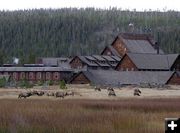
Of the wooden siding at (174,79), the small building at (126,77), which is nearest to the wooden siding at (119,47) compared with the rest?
the small building at (126,77)

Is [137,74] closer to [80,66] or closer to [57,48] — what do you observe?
[80,66]

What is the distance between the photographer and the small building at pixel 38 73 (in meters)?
92.6

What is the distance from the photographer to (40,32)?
196625 millimetres

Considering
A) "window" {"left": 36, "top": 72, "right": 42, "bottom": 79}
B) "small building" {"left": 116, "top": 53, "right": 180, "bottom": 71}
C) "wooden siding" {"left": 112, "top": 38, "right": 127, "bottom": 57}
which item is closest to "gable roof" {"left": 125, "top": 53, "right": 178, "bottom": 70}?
"small building" {"left": 116, "top": 53, "right": 180, "bottom": 71}

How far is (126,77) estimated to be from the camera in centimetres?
7838

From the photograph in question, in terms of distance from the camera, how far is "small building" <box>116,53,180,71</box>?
282 feet

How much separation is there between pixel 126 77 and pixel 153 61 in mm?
10590

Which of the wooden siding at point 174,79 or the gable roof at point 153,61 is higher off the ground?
the gable roof at point 153,61

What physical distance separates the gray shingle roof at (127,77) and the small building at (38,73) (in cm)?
1244

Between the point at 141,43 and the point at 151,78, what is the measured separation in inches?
1216

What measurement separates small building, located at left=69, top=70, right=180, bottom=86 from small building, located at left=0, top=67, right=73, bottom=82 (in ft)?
A: 39.0

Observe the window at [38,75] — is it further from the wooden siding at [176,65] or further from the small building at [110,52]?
A: the small building at [110,52]

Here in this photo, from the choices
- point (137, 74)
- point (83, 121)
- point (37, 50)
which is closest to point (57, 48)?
point (37, 50)

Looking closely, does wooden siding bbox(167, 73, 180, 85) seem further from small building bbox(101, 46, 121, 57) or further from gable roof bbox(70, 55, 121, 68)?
small building bbox(101, 46, 121, 57)
